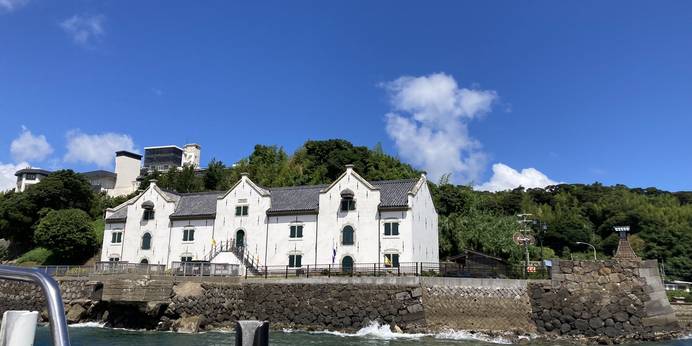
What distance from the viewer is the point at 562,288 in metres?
31.7

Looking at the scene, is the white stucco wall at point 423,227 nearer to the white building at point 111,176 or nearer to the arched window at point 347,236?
the arched window at point 347,236

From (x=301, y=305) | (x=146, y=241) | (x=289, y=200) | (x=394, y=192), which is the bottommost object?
(x=301, y=305)

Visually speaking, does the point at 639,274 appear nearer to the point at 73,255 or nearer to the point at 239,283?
the point at 239,283

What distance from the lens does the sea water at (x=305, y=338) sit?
26750 millimetres

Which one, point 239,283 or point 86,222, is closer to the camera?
point 239,283

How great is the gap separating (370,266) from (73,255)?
3419cm

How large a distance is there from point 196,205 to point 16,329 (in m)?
45.8

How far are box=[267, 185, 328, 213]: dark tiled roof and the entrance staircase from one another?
4.10 metres

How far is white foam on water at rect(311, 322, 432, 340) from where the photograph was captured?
29547mm

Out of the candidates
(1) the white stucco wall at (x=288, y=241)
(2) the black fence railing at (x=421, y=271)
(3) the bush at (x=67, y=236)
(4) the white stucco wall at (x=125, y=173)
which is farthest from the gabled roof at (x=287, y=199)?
(4) the white stucco wall at (x=125, y=173)

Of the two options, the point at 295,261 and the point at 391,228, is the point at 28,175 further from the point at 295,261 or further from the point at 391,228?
the point at 391,228

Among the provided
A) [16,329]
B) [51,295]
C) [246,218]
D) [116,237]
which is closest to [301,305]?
[246,218]

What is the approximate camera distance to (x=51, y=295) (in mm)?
3352

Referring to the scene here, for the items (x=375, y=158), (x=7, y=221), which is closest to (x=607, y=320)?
(x=375, y=158)
